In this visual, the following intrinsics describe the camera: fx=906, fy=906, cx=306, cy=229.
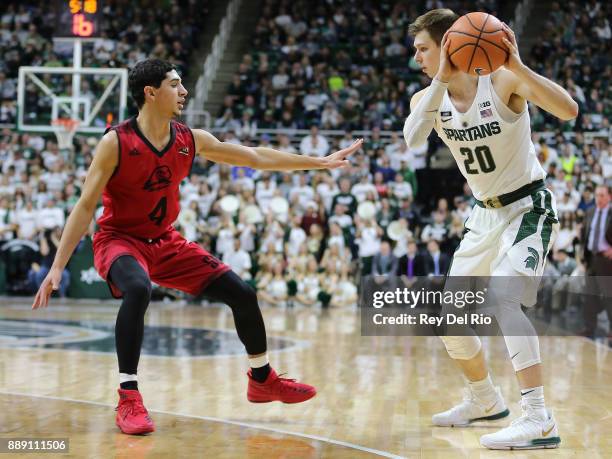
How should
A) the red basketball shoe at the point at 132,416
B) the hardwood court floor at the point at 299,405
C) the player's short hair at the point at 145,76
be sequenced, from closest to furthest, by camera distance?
the hardwood court floor at the point at 299,405 < the red basketball shoe at the point at 132,416 < the player's short hair at the point at 145,76

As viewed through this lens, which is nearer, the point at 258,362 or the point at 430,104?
the point at 430,104

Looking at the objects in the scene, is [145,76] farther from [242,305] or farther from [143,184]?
[242,305]

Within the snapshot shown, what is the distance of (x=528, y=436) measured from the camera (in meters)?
4.72

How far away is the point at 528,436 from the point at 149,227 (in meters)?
2.45

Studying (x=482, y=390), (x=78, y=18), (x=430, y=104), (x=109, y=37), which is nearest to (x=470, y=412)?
(x=482, y=390)

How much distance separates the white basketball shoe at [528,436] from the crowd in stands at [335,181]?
830 centimetres

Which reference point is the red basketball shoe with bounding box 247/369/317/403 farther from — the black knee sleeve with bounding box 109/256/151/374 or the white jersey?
the white jersey

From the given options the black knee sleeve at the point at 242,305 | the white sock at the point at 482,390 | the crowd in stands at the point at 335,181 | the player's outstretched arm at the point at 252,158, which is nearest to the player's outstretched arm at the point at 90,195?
the player's outstretched arm at the point at 252,158

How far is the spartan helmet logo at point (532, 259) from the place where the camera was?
4852 millimetres

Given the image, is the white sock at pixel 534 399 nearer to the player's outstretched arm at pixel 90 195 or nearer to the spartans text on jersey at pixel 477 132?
the spartans text on jersey at pixel 477 132

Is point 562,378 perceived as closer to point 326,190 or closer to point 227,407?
point 227,407

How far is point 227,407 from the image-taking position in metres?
5.81

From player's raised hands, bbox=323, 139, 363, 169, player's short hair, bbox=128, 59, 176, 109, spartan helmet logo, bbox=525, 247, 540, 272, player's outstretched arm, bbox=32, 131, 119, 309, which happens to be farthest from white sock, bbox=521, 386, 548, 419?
player's short hair, bbox=128, 59, 176, 109

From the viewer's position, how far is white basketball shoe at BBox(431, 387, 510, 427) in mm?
5406
